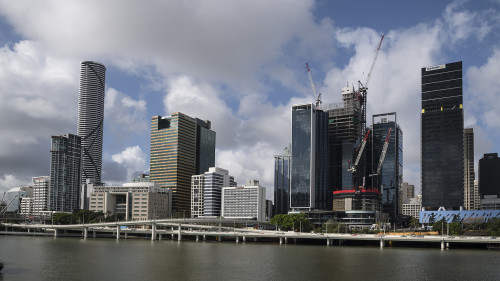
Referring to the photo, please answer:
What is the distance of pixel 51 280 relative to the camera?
270 feet

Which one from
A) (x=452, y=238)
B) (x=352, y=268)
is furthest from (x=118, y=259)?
(x=452, y=238)

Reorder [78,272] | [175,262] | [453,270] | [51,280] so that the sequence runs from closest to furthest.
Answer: [51,280], [78,272], [453,270], [175,262]

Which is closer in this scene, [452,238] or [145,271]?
[145,271]

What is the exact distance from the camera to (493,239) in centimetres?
16575

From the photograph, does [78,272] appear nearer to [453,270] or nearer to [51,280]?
[51,280]

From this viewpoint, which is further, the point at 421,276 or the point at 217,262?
the point at 217,262

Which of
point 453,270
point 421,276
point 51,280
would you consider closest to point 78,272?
point 51,280

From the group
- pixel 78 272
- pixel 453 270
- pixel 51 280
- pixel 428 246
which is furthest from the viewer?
pixel 428 246

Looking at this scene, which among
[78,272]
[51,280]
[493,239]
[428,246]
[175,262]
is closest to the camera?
[51,280]

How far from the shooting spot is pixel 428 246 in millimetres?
183875

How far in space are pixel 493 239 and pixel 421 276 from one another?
87828 millimetres

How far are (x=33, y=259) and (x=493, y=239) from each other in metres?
142

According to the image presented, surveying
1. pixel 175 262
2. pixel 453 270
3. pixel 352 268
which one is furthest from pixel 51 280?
pixel 453 270

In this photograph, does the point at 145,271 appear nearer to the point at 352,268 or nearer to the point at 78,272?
the point at 78,272
